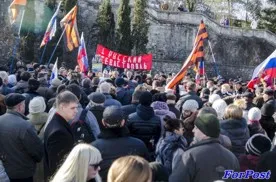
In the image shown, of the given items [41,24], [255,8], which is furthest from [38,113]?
[255,8]

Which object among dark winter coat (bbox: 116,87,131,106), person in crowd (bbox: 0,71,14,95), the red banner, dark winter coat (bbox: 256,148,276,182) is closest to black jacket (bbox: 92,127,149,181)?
dark winter coat (bbox: 256,148,276,182)

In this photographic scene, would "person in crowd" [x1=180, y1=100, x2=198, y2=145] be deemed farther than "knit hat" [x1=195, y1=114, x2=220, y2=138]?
Yes

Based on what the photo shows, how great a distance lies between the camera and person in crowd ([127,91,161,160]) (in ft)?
23.7

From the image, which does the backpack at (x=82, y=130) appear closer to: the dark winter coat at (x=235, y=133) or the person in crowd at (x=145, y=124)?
the person in crowd at (x=145, y=124)

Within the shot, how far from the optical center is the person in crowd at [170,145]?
562 cm

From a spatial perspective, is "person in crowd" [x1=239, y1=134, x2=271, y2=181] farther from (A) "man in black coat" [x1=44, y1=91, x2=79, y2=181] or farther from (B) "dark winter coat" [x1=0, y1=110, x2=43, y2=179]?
(B) "dark winter coat" [x1=0, y1=110, x2=43, y2=179]

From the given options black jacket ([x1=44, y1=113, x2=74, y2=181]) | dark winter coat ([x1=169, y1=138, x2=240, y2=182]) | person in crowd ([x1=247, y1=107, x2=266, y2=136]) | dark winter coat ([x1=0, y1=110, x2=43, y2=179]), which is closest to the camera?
dark winter coat ([x1=169, y1=138, x2=240, y2=182])

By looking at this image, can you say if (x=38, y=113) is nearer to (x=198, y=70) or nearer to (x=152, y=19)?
(x=198, y=70)

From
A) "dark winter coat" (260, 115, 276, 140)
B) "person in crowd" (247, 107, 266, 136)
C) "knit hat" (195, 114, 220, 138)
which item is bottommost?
"dark winter coat" (260, 115, 276, 140)

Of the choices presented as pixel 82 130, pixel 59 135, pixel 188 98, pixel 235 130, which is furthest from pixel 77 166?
pixel 188 98

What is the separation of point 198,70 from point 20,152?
9.77 metres

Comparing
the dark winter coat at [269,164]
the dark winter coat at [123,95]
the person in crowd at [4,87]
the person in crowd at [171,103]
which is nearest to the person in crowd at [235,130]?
the dark winter coat at [269,164]

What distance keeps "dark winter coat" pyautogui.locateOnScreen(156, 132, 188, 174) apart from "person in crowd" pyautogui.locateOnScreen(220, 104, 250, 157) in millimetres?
1014

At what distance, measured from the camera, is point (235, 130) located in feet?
21.4
